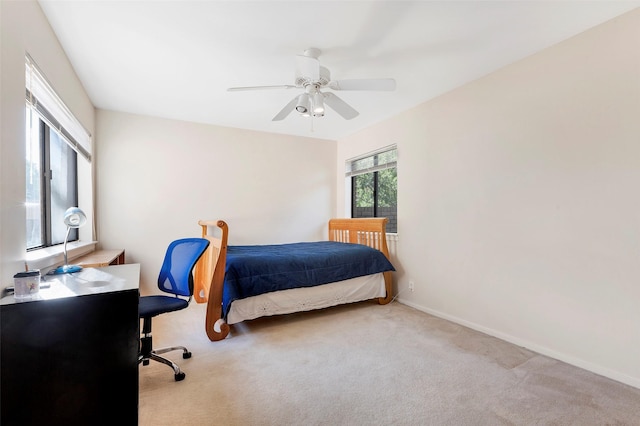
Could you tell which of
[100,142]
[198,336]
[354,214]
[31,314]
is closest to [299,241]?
[354,214]

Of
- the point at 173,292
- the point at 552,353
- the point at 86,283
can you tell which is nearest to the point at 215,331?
the point at 173,292

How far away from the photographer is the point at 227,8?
182 cm

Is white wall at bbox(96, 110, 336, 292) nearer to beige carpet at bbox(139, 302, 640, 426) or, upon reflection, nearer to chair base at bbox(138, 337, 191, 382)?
beige carpet at bbox(139, 302, 640, 426)

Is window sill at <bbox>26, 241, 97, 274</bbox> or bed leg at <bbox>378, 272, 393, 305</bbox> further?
bed leg at <bbox>378, 272, 393, 305</bbox>

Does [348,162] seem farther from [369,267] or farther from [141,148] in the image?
[141,148]

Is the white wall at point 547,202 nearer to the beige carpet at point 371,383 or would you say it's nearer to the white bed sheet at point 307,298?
the beige carpet at point 371,383

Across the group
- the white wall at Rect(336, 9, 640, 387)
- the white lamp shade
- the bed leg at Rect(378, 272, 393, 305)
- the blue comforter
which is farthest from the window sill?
the white wall at Rect(336, 9, 640, 387)

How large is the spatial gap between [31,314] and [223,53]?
6.77 feet

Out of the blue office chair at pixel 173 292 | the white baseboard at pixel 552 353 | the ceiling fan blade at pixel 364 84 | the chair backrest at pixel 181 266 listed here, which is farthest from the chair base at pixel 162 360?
the white baseboard at pixel 552 353

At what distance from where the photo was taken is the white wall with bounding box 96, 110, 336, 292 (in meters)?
3.50

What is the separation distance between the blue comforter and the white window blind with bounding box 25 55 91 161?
1.69 metres

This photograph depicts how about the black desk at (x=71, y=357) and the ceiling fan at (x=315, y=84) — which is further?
the ceiling fan at (x=315, y=84)

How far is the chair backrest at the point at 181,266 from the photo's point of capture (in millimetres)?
2143

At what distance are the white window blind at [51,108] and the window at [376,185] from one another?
10.9ft
